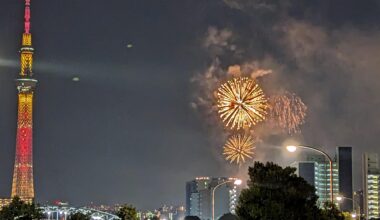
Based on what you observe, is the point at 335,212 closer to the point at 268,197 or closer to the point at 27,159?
the point at 268,197

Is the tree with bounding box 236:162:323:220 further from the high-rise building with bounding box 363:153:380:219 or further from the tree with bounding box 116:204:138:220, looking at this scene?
the high-rise building with bounding box 363:153:380:219

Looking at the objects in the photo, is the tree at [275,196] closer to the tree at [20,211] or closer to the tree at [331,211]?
the tree at [331,211]

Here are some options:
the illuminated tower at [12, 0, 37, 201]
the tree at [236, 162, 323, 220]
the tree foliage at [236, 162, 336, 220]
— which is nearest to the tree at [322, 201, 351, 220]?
the tree foliage at [236, 162, 336, 220]

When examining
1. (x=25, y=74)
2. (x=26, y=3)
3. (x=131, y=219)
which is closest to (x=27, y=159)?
(x=25, y=74)

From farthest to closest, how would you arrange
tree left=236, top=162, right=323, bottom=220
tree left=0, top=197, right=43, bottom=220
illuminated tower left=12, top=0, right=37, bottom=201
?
illuminated tower left=12, top=0, right=37, bottom=201, tree left=0, top=197, right=43, bottom=220, tree left=236, top=162, right=323, bottom=220

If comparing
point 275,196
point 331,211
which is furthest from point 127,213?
point 275,196
